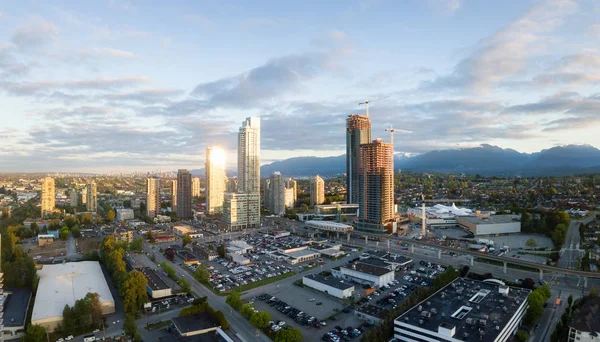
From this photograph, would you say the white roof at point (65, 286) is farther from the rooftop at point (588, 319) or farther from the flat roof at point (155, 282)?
the rooftop at point (588, 319)

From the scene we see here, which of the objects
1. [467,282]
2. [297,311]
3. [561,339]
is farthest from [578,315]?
[297,311]

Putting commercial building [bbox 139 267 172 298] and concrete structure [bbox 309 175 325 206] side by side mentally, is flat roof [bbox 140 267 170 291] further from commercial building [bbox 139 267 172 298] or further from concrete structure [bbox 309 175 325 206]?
concrete structure [bbox 309 175 325 206]

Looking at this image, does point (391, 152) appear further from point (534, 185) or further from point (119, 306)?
point (534, 185)

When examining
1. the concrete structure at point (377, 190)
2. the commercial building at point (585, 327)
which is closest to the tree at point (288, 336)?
the commercial building at point (585, 327)

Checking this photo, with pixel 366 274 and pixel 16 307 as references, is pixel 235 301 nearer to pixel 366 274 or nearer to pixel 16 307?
pixel 366 274

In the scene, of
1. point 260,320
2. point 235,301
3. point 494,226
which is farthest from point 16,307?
point 494,226
